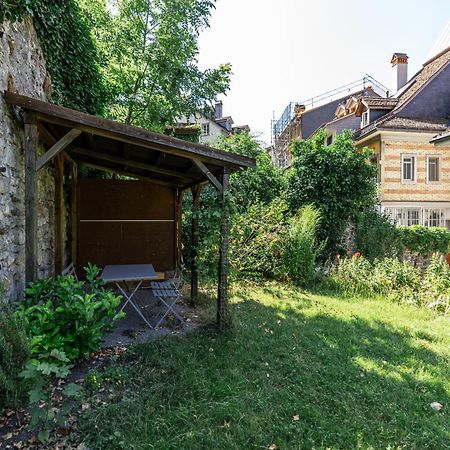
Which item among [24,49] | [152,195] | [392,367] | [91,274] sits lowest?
[392,367]

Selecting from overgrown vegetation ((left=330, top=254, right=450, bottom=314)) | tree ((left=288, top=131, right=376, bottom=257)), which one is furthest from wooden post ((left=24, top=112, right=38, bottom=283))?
tree ((left=288, top=131, right=376, bottom=257))

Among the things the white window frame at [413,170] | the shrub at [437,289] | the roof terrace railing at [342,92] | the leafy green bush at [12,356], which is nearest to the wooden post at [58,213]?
the leafy green bush at [12,356]

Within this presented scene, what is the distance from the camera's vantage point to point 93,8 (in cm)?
763

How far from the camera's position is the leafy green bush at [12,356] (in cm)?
209

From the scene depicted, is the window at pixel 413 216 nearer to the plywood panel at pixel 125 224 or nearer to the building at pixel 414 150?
the building at pixel 414 150

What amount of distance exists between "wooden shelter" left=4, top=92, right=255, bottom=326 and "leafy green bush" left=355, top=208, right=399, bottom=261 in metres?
5.55

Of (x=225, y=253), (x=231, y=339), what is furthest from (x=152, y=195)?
(x=231, y=339)

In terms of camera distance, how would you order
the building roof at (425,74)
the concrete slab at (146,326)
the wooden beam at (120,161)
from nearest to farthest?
the concrete slab at (146,326), the wooden beam at (120,161), the building roof at (425,74)

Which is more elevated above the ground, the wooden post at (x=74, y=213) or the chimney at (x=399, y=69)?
the chimney at (x=399, y=69)

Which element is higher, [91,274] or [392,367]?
[91,274]

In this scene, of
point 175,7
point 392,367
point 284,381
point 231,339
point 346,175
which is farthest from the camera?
point 346,175

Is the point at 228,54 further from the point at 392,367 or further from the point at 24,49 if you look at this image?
the point at 392,367

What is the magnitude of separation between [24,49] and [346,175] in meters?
7.97

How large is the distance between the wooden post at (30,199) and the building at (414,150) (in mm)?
13496
